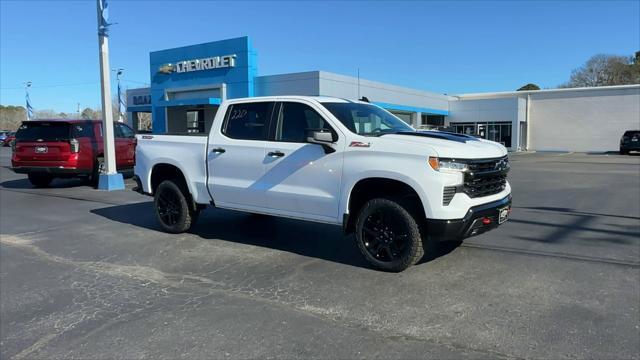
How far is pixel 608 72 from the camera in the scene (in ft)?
213

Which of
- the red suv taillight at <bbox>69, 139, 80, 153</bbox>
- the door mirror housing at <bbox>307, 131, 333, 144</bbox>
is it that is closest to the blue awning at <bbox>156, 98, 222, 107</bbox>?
the red suv taillight at <bbox>69, 139, 80, 153</bbox>

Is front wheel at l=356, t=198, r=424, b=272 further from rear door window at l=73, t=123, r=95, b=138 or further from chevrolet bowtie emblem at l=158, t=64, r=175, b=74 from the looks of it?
chevrolet bowtie emblem at l=158, t=64, r=175, b=74

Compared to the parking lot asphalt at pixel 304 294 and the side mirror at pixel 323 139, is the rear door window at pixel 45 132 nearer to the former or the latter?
the parking lot asphalt at pixel 304 294

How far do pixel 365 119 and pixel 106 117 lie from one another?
950 centimetres

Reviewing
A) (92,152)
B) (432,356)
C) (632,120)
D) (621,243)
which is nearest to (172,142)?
(432,356)

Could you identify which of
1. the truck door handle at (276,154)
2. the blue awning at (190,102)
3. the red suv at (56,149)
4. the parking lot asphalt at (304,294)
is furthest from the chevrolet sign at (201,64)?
the truck door handle at (276,154)

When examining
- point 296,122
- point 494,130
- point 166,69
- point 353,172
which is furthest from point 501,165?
point 494,130

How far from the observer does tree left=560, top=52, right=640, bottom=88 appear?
62.9 metres

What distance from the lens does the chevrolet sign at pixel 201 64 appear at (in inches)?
1303

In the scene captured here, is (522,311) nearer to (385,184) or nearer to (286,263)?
(385,184)

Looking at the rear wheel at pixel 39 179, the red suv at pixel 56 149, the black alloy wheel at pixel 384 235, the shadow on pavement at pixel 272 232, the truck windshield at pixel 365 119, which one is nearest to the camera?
the black alloy wheel at pixel 384 235

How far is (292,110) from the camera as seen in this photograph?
6363mm

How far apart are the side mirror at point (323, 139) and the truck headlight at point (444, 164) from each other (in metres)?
1.17

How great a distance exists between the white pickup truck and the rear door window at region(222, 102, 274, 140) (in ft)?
0.05
